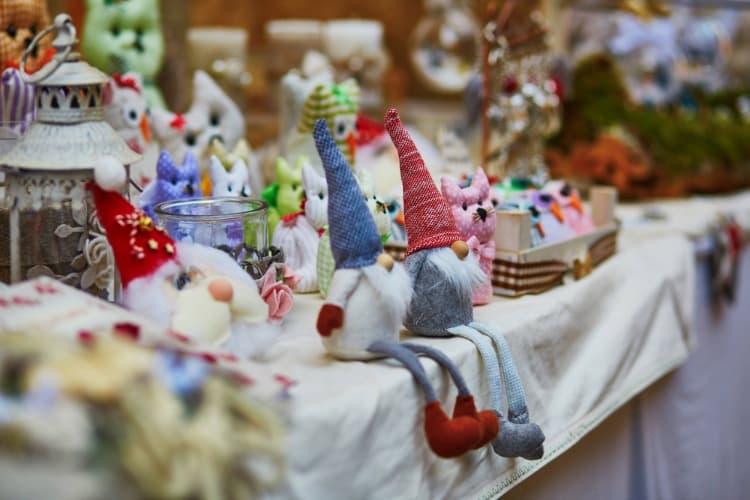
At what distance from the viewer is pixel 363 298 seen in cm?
83

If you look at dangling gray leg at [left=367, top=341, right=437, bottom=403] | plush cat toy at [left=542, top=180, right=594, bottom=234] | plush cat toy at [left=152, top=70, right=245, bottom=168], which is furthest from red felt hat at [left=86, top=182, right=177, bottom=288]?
plush cat toy at [left=542, top=180, right=594, bottom=234]

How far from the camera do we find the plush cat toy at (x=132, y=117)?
126cm

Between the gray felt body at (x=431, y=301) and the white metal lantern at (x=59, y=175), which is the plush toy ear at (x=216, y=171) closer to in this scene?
the white metal lantern at (x=59, y=175)

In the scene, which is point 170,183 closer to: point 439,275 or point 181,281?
point 181,281

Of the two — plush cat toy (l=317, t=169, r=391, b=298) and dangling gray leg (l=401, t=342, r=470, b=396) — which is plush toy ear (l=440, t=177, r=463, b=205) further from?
dangling gray leg (l=401, t=342, r=470, b=396)

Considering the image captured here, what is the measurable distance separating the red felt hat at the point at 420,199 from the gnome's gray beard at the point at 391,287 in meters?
0.08

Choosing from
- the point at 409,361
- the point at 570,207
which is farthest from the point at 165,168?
the point at 570,207

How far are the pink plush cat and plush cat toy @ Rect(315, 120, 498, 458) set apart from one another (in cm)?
24

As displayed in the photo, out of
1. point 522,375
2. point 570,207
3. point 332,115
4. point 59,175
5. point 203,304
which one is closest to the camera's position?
point 203,304

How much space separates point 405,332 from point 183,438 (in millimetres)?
439

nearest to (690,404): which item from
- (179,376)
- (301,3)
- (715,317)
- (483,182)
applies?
(715,317)

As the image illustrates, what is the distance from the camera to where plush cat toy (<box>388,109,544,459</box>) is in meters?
0.93

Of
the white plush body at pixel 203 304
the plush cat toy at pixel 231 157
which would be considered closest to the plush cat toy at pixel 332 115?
the plush cat toy at pixel 231 157

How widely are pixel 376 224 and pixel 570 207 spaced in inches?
22.8
